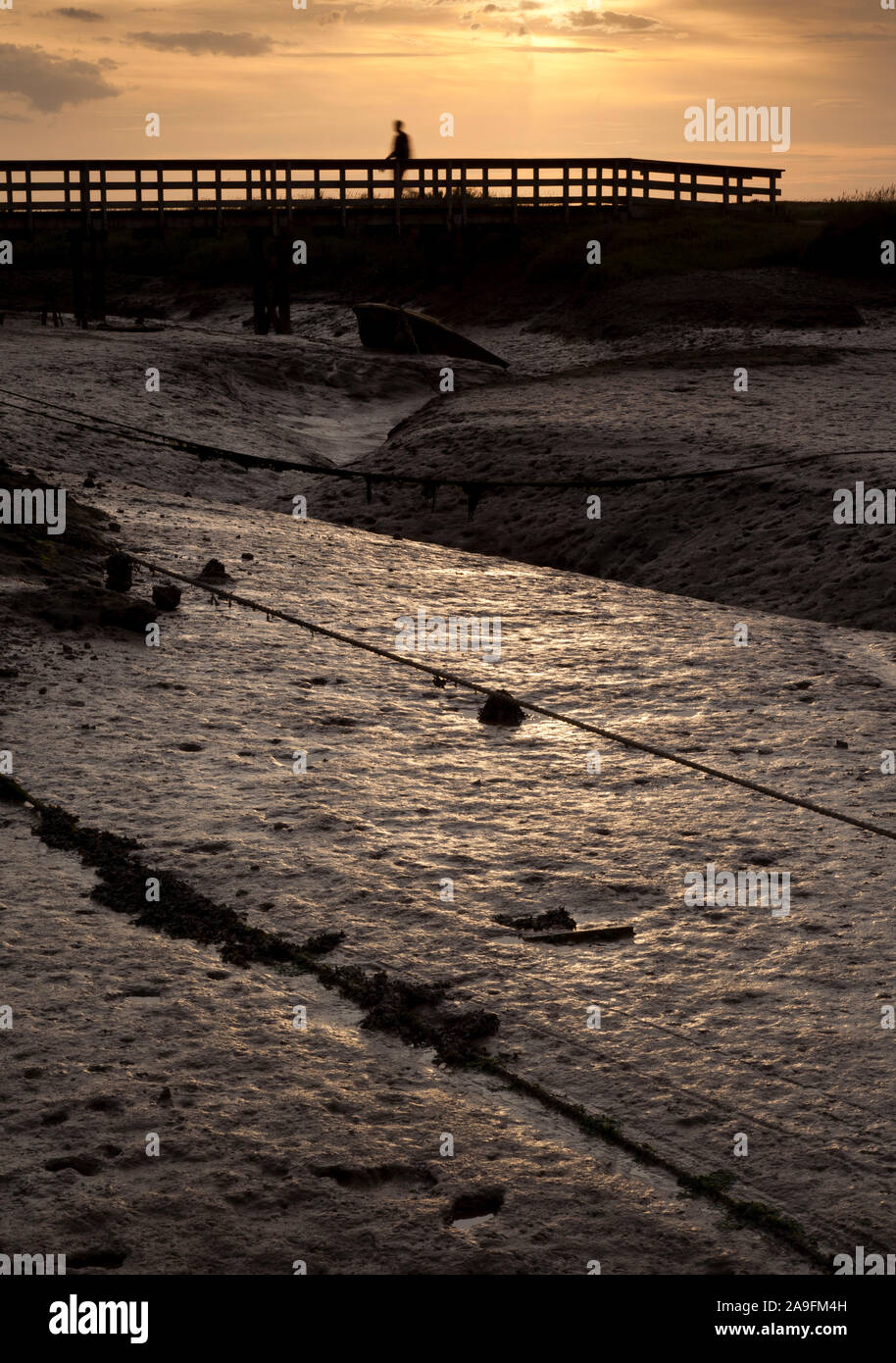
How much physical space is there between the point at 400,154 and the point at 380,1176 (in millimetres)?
28628

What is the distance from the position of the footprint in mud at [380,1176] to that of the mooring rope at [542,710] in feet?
9.46

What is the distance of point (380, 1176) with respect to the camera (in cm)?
362

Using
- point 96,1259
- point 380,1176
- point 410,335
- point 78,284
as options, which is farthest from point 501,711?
point 78,284

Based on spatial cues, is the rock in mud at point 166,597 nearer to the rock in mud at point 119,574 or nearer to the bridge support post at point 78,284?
the rock in mud at point 119,574

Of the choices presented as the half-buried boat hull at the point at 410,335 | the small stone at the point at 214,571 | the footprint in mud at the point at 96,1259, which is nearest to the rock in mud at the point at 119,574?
the small stone at the point at 214,571

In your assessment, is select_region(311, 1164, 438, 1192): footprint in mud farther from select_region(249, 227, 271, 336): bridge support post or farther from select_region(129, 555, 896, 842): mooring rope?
select_region(249, 227, 271, 336): bridge support post

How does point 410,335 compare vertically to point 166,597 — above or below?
above

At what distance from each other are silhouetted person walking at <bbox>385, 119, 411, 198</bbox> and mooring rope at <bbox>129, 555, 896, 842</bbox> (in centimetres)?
2037

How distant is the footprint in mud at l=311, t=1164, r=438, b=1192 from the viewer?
3584mm

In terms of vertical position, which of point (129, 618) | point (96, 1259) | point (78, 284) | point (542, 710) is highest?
point (78, 284)

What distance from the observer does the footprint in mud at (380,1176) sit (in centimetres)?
358

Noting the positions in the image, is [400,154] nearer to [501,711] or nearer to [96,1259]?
[501,711]

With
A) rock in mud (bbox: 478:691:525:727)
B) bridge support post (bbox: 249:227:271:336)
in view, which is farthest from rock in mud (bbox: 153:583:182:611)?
bridge support post (bbox: 249:227:271:336)
